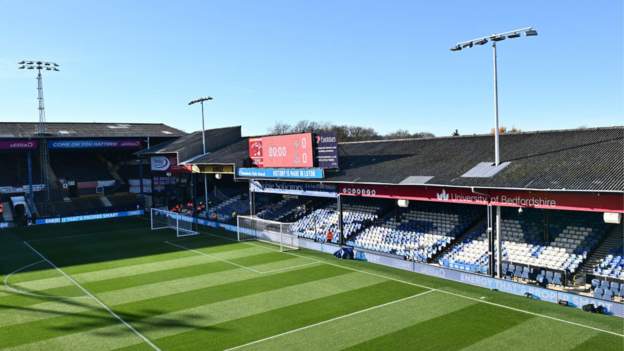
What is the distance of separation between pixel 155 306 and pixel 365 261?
12.6 m

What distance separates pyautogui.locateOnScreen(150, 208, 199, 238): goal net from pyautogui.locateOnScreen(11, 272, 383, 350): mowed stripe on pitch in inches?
772

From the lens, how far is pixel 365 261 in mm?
27891

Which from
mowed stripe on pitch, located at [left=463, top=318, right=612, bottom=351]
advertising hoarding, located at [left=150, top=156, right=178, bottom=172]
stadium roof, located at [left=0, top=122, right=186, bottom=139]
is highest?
stadium roof, located at [left=0, top=122, right=186, bottom=139]

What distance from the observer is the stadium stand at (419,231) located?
90.6 ft

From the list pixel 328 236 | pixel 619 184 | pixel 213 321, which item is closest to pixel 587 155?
pixel 619 184

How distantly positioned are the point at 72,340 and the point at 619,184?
20998mm

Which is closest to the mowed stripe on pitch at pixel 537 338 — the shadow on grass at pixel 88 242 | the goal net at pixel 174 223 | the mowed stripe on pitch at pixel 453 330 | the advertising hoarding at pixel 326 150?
the mowed stripe on pitch at pixel 453 330

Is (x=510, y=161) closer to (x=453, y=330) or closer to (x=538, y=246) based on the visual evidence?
(x=538, y=246)

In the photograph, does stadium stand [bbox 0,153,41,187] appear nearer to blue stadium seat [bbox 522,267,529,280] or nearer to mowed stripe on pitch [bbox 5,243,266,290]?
mowed stripe on pitch [bbox 5,243,266,290]

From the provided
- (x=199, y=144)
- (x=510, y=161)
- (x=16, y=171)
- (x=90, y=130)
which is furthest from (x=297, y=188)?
(x=16, y=171)

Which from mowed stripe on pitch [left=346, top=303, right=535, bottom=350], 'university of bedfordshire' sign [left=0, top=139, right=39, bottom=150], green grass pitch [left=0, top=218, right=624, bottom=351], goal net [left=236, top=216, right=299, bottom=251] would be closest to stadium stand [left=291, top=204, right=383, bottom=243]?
goal net [left=236, top=216, right=299, bottom=251]

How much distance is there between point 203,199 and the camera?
54.2 metres

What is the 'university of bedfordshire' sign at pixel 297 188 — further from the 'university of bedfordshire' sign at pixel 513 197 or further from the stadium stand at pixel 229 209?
the stadium stand at pixel 229 209

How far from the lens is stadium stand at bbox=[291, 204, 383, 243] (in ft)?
109
